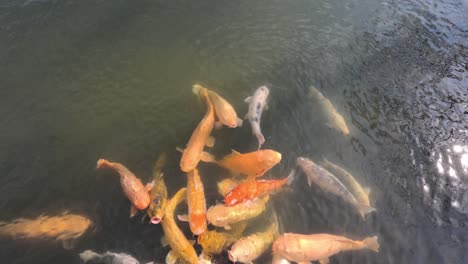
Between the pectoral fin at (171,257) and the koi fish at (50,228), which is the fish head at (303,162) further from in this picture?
the koi fish at (50,228)

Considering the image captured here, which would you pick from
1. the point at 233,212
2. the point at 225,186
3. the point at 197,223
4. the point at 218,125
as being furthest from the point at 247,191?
the point at 218,125

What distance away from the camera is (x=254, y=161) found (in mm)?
7723

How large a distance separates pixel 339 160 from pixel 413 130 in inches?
100

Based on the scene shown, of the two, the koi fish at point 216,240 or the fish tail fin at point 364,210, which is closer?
the koi fish at point 216,240

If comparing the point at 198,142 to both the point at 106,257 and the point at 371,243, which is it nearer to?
the point at 106,257

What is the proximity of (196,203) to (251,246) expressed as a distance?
1336mm

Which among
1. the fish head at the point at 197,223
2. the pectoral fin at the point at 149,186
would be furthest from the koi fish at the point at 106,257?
the pectoral fin at the point at 149,186

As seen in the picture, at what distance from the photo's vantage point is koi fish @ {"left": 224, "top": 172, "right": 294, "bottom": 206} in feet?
23.5

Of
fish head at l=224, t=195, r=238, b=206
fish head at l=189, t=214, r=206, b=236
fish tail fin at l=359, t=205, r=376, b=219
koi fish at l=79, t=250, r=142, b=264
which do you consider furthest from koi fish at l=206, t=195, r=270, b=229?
fish tail fin at l=359, t=205, r=376, b=219

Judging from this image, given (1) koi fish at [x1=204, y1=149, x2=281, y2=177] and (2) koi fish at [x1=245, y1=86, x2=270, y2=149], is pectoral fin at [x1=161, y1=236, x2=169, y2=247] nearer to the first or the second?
(1) koi fish at [x1=204, y1=149, x2=281, y2=177]

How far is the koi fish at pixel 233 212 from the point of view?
22.9ft

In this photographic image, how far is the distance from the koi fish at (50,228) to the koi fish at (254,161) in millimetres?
2940

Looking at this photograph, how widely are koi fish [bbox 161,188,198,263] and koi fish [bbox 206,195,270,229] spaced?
0.66 m

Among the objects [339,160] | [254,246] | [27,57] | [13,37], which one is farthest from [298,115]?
[13,37]
